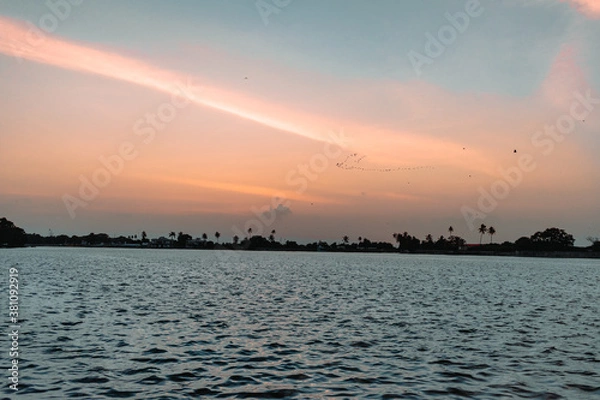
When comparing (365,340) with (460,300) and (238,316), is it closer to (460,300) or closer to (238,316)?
(238,316)

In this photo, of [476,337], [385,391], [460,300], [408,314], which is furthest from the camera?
[460,300]

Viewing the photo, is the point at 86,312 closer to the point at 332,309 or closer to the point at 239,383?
the point at 332,309

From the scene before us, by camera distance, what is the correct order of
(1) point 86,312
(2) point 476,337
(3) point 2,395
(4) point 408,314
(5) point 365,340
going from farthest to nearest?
(4) point 408,314, (1) point 86,312, (2) point 476,337, (5) point 365,340, (3) point 2,395

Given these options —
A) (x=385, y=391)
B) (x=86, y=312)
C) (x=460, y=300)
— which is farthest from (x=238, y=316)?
(x=460, y=300)

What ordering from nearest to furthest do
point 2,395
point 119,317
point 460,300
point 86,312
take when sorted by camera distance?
point 2,395, point 119,317, point 86,312, point 460,300

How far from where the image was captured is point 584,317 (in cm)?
4594

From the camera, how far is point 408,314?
4538 cm

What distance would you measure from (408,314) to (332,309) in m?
7.35

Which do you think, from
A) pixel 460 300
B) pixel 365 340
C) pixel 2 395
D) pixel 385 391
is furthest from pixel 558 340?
pixel 2 395

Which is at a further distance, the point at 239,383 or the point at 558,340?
the point at 558,340

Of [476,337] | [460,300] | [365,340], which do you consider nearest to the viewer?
[365,340]

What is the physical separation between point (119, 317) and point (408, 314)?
24.8 metres

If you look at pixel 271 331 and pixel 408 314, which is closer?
pixel 271 331

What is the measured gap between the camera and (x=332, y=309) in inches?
1906
